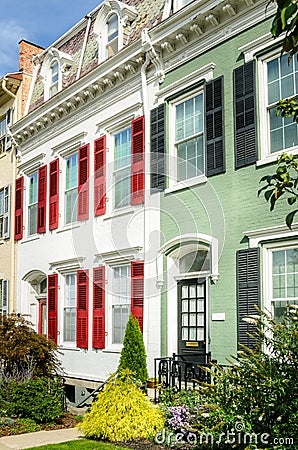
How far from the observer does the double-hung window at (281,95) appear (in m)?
10.8

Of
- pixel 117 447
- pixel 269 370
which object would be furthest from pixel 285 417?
pixel 117 447

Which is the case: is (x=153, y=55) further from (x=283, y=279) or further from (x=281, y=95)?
(x=283, y=279)

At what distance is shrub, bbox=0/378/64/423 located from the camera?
11992mm

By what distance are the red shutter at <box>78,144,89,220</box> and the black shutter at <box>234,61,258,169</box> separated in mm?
6031

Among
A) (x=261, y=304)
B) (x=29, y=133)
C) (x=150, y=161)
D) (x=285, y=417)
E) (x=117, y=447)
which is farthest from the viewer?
(x=29, y=133)

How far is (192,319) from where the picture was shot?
42.8ft

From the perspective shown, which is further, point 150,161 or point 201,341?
point 150,161

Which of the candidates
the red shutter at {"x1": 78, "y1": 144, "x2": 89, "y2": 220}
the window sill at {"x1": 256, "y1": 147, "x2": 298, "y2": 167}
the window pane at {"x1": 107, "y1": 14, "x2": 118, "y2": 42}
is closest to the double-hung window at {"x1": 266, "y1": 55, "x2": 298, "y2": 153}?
the window sill at {"x1": 256, "y1": 147, "x2": 298, "y2": 167}

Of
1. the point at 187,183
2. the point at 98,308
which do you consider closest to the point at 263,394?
the point at 187,183

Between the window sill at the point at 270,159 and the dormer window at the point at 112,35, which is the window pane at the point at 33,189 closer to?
the dormer window at the point at 112,35

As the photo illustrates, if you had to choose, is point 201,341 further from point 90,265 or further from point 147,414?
point 90,265

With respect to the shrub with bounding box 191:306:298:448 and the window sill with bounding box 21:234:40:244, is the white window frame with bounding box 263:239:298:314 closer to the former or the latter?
the shrub with bounding box 191:306:298:448

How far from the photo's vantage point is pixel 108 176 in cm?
1595

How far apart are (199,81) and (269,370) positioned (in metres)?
7.30
